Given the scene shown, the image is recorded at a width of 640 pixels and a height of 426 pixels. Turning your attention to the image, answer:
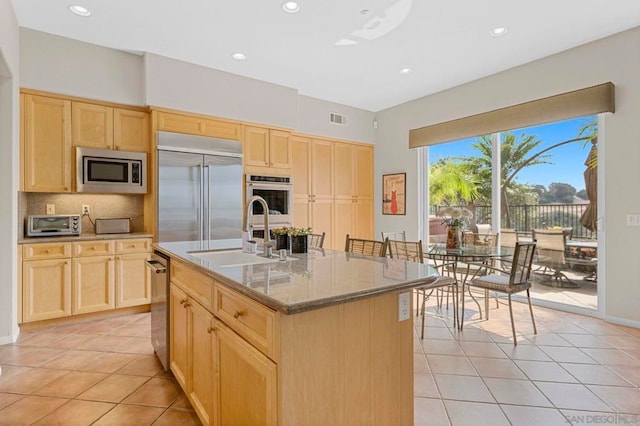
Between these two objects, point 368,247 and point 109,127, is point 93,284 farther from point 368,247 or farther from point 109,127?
point 368,247

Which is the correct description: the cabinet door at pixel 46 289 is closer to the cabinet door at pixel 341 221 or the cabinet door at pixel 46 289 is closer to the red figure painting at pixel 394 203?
the cabinet door at pixel 341 221

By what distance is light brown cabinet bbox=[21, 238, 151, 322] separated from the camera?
3312mm

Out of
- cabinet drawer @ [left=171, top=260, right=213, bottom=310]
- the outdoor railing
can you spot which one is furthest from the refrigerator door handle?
the outdoor railing

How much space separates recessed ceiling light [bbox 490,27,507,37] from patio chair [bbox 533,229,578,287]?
2.34 m

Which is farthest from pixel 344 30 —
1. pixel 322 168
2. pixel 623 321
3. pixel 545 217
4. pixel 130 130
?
pixel 623 321

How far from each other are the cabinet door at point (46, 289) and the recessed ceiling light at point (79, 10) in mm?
2331

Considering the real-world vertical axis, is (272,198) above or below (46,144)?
below

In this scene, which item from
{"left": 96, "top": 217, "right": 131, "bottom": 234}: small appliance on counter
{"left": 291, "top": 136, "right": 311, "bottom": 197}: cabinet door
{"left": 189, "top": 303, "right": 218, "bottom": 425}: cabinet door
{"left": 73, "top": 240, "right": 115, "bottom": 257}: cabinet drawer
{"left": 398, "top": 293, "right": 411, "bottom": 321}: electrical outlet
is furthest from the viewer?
{"left": 291, "top": 136, "right": 311, "bottom": 197}: cabinet door

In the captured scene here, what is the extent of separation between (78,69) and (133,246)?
1.95 meters

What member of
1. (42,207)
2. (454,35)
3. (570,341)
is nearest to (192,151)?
(42,207)

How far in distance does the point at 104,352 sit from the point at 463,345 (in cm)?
305

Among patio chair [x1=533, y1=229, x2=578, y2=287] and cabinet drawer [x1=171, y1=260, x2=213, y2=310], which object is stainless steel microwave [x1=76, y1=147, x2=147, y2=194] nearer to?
cabinet drawer [x1=171, y1=260, x2=213, y2=310]

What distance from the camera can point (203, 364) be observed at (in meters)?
1.77

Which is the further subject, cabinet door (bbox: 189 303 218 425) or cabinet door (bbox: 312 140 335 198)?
cabinet door (bbox: 312 140 335 198)
